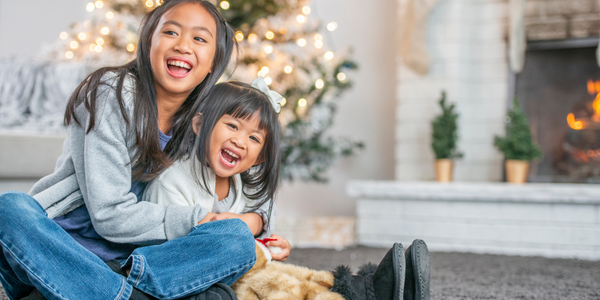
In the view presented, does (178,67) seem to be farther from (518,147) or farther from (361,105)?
(361,105)

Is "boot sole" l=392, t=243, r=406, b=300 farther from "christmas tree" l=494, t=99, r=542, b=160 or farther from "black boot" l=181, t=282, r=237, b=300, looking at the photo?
"christmas tree" l=494, t=99, r=542, b=160

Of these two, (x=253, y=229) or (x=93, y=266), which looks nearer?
(x=93, y=266)

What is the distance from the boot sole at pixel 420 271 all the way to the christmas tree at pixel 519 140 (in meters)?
1.46

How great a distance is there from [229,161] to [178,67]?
0.71 ft

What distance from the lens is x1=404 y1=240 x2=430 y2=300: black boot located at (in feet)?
2.58

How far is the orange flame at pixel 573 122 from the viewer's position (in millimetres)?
2213

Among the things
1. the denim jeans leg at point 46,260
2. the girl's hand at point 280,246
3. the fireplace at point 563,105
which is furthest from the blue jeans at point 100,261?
the fireplace at point 563,105

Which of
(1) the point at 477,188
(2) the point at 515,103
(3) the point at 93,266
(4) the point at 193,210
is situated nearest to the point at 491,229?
(1) the point at 477,188

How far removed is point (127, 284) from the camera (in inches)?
29.2

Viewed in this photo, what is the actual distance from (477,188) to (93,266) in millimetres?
1658

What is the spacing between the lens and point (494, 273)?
4.86 ft

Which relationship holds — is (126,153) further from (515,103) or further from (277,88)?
(515,103)

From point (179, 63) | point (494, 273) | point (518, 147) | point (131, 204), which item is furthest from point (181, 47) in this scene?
point (518, 147)

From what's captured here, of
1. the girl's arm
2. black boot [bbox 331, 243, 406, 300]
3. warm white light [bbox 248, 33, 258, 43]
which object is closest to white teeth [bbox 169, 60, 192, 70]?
the girl's arm
